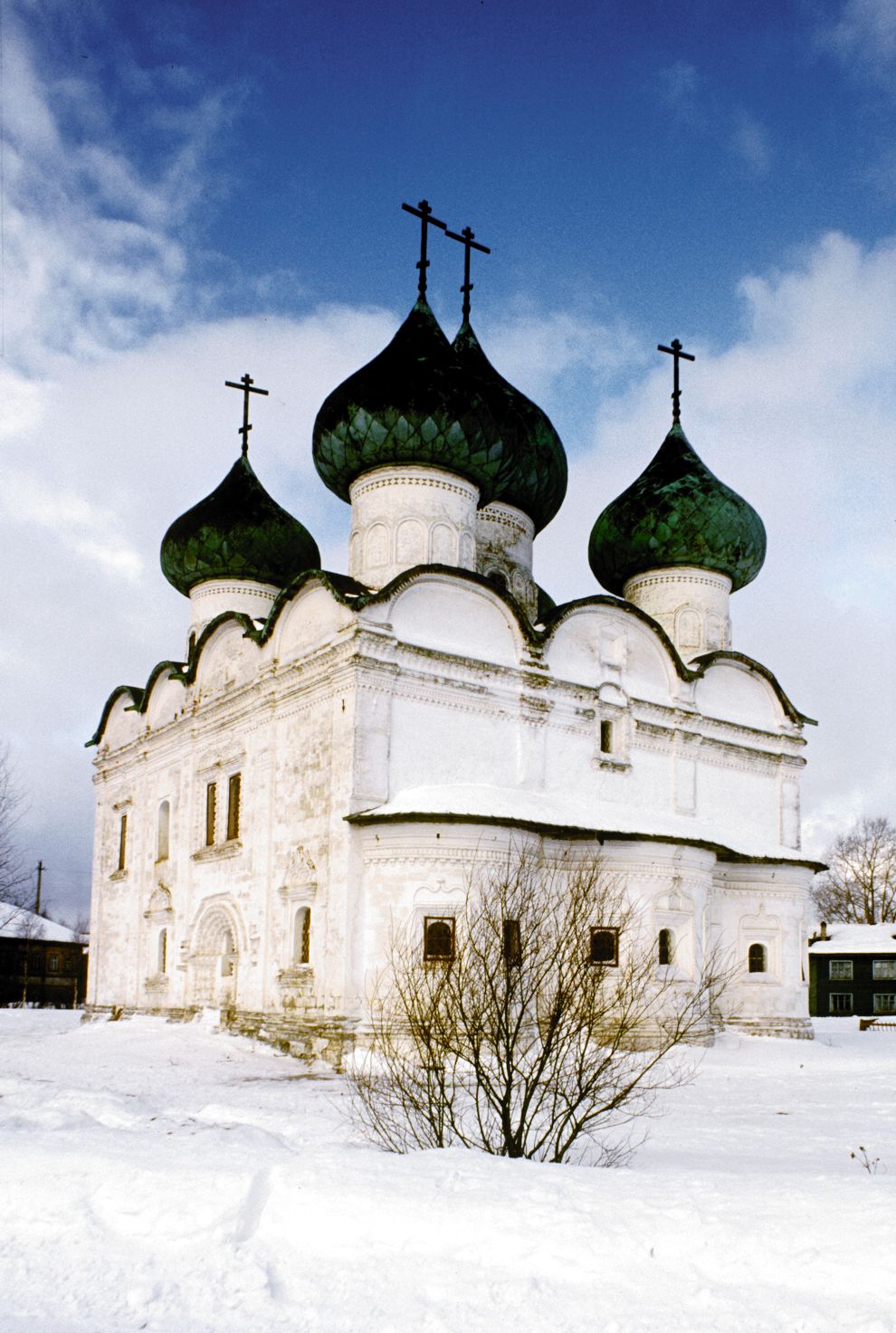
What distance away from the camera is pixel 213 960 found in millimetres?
18375

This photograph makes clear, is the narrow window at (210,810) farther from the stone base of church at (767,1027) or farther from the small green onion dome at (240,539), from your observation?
the stone base of church at (767,1027)

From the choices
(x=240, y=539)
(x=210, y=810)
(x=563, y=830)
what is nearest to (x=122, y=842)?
(x=210, y=810)

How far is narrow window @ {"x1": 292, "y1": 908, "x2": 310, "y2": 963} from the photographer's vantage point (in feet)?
51.4

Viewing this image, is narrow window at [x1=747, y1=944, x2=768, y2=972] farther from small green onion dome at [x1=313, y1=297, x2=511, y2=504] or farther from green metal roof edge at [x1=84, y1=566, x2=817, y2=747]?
small green onion dome at [x1=313, y1=297, x2=511, y2=504]

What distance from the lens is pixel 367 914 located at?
14.8 meters

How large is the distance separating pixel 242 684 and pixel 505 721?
3996 mm

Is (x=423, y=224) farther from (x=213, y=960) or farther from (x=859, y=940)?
(x=859, y=940)

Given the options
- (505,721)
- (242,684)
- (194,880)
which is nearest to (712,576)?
(505,721)

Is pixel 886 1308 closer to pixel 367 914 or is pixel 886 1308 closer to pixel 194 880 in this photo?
pixel 367 914

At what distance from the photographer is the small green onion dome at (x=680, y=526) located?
2069 cm

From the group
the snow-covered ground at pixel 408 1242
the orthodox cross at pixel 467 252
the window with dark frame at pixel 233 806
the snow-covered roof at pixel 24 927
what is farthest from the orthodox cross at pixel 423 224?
the snow-covered roof at pixel 24 927

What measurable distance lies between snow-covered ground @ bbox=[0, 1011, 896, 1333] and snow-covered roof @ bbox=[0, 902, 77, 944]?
1227 inches

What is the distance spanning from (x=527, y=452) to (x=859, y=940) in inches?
938

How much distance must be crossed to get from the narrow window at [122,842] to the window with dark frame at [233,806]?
4640 millimetres
